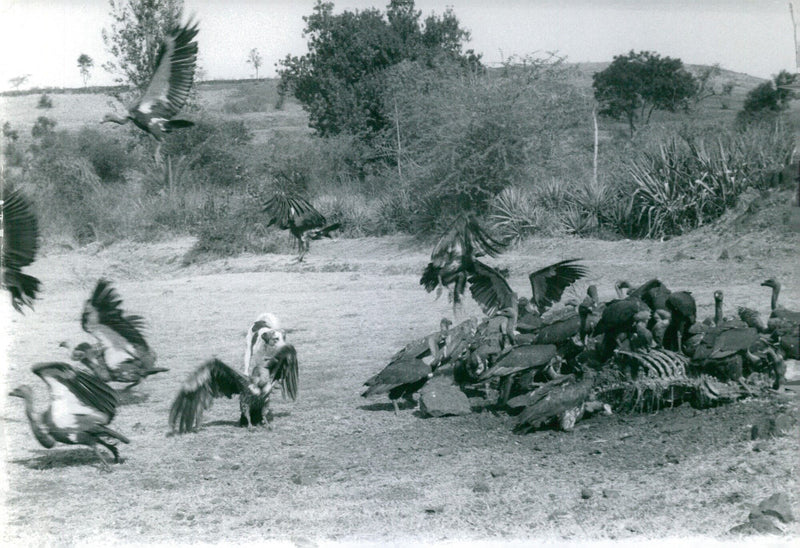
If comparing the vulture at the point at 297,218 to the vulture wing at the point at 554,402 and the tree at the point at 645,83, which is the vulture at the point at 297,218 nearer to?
the vulture wing at the point at 554,402

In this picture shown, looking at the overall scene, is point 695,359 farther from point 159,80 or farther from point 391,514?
point 159,80

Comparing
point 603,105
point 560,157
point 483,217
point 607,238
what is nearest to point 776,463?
point 607,238

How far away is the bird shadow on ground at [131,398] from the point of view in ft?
33.2

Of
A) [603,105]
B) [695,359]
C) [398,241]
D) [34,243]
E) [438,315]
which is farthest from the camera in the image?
[603,105]

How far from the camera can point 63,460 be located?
7.97 m

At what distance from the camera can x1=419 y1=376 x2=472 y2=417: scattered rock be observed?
29.0 ft

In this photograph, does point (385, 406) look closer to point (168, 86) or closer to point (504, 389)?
point (504, 389)

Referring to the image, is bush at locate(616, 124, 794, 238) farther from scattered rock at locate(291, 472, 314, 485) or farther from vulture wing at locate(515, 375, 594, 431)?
scattered rock at locate(291, 472, 314, 485)

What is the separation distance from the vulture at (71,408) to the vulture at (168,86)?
336 cm

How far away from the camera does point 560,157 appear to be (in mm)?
25766

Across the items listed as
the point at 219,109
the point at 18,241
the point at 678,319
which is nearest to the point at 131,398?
the point at 18,241

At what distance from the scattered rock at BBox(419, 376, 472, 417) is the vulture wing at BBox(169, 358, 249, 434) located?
179cm

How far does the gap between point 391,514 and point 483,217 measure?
717 inches

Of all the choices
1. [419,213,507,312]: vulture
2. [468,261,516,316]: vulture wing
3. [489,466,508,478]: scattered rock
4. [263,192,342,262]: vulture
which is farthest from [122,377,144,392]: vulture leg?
[263,192,342,262]: vulture
